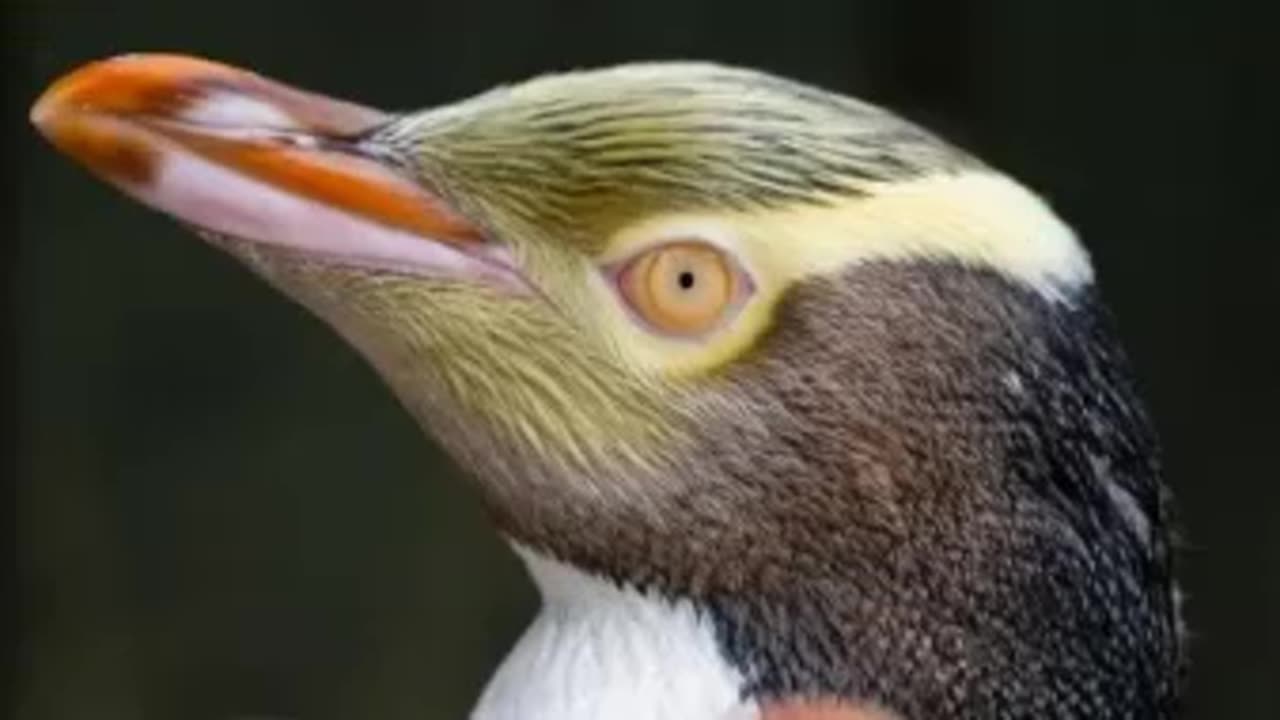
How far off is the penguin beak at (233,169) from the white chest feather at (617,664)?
0.43ft

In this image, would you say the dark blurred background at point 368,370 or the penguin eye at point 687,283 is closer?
the penguin eye at point 687,283

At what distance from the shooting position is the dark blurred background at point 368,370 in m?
2.51

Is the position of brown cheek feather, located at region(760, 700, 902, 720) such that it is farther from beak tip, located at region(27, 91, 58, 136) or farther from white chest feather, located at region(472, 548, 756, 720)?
beak tip, located at region(27, 91, 58, 136)

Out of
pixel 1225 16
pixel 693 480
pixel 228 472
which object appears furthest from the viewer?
pixel 228 472

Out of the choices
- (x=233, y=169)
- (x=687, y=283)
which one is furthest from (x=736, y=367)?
(x=233, y=169)

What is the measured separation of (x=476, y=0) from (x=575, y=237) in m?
1.60

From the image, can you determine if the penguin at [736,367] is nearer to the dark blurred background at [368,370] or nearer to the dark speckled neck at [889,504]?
the dark speckled neck at [889,504]

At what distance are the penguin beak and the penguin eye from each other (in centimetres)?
6

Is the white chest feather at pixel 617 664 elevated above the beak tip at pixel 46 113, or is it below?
below

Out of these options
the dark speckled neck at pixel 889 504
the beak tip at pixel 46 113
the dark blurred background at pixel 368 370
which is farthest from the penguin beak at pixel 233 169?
the dark blurred background at pixel 368 370

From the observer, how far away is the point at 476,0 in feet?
8.46

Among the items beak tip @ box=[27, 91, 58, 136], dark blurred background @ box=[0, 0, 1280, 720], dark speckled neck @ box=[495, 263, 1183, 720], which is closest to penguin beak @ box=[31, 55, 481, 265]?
beak tip @ box=[27, 91, 58, 136]

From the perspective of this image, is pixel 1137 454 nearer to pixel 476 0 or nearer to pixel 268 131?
pixel 268 131

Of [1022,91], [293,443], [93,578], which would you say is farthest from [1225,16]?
[93,578]
